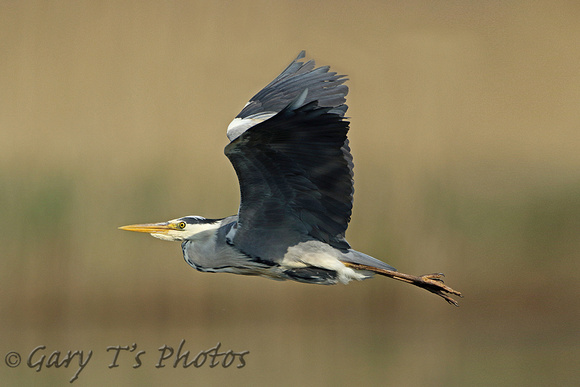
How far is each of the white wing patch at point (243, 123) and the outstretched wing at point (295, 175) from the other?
37 centimetres

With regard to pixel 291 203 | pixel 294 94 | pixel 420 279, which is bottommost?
pixel 420 279

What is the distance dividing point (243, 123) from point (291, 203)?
1044 mm

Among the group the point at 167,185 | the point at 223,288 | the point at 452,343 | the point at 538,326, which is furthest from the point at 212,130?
the point at 538,326

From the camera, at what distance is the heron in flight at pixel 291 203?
5246 mm

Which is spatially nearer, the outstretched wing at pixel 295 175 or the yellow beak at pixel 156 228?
the outstretched wing at pixel 295 175

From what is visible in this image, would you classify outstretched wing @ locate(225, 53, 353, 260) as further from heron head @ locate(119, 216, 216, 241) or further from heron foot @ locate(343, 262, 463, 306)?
heron head @ locate(119, 216, 216, 241)

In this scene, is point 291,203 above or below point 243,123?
below

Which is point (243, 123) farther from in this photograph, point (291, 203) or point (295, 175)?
point (295, 175)

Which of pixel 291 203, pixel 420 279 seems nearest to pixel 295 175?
pixel 291 203

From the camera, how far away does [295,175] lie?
5.59 m

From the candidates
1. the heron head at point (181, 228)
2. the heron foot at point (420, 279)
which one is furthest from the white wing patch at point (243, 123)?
the heron foot at point (420, 279)

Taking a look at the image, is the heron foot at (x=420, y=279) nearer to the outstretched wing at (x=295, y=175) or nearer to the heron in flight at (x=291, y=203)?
the heron in flight at (x=291, y=203)

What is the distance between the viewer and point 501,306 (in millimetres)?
11062

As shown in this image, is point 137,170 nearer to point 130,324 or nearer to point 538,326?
point 130,324
